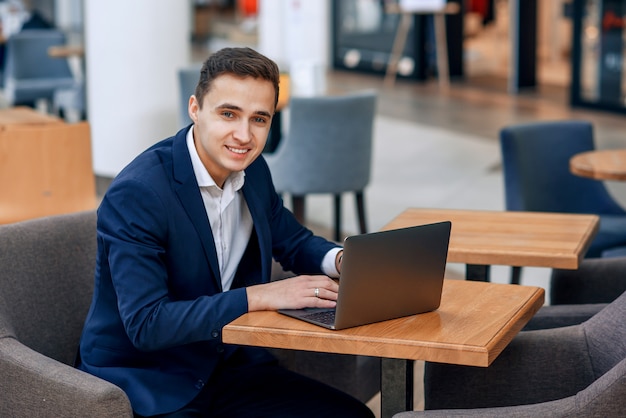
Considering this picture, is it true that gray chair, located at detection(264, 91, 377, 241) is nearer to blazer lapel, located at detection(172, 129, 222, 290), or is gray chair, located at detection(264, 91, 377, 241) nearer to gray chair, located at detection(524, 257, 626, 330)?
gray chair, located at detection(524, 257, 626, 330)

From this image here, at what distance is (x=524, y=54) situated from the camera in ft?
40.9

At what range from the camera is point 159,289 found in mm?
2408

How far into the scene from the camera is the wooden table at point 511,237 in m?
3.14

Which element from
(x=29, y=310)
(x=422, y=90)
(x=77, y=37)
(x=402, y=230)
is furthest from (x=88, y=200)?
(x=77, y=37)

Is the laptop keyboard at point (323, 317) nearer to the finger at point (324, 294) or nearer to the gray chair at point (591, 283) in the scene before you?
the finger at point (324, 294)

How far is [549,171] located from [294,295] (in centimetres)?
288

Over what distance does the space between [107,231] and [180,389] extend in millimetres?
404

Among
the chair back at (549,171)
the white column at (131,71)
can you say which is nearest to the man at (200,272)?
the chair back at (549,171)

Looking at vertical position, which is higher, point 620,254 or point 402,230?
point 402,230

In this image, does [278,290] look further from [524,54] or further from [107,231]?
[524,54]

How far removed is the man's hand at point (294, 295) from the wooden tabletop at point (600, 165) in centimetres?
243

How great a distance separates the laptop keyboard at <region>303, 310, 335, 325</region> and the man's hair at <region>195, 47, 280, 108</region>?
21.4 inches

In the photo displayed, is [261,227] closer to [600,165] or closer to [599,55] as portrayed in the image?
[600,165]

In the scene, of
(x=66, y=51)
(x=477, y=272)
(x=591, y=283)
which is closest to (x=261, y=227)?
(x=477, y=272)
